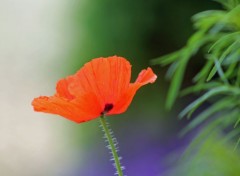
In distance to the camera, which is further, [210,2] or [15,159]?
[15,159]

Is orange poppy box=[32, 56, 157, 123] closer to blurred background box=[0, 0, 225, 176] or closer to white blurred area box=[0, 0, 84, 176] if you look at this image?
blurred background box=[0, 0, 225, 176]

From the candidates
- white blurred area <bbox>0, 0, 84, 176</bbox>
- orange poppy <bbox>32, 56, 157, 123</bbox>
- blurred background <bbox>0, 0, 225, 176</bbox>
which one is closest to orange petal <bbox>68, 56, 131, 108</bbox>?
orange poppy <bbox>32, 56, 157, 123</bbox>

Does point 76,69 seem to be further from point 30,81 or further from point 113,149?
point 113,149

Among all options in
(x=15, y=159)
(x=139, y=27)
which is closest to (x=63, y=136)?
(x=15, y=159)

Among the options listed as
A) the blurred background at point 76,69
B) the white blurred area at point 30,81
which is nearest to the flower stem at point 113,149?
the blurred background at point 76,69

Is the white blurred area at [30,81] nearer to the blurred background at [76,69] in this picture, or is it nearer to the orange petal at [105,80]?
the blurred background at [76,69]

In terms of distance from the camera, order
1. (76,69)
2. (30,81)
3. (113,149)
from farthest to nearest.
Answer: (30,81)
(76,69)
(113,149)

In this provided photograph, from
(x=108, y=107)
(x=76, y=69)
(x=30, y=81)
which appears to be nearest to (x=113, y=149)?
(x=108, y=107)

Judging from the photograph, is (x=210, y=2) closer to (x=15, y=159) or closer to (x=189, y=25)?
(x=189, y=25)
